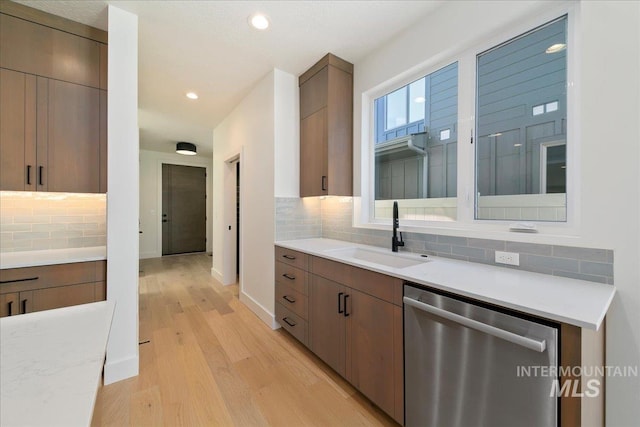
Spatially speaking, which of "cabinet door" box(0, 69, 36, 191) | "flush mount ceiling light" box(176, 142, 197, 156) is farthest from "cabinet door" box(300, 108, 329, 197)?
"flush mount ceiling light" box(176, 142, 197, 156)

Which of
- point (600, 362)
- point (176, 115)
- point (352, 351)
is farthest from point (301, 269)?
point (176, 115)

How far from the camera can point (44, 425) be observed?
0.43 meters

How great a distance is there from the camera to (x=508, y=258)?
5.10ft

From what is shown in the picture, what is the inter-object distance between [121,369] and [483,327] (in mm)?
2431

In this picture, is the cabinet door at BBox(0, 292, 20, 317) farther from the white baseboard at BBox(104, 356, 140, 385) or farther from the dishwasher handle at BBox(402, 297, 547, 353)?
the dishwasher handle at BBox(402, 297, 547, 353)

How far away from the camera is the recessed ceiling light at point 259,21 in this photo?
200cm

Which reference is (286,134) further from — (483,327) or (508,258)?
(483,327)

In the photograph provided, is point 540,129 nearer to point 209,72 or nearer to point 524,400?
point 524,400

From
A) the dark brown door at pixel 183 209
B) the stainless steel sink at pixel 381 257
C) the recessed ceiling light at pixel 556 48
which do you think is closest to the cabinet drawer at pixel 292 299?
the stainless steel sink at pixel 381 257

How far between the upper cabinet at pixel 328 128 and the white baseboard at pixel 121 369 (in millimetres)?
2060

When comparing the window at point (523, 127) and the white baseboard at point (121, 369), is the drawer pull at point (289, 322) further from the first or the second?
the window at point (523, 127)

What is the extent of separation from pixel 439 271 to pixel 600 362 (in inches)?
28.8

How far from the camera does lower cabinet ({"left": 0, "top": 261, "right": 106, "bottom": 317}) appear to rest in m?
1.64

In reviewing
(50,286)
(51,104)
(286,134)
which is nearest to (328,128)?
(286,134)
